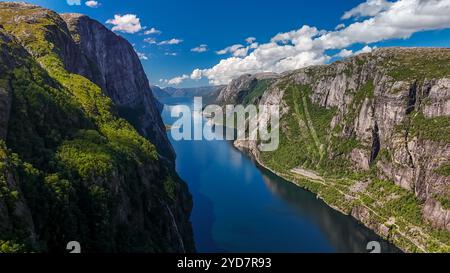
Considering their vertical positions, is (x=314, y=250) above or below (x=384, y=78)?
below

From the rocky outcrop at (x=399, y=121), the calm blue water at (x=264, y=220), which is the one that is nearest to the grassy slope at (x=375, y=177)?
the rocky outcrop at (x=399, y=121)

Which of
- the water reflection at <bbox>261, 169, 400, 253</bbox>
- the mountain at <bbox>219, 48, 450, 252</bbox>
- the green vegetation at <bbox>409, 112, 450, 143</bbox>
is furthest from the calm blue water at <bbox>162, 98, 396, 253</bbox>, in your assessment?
the green vegetation at <bbox>409, 112, 450, 143</bbox>

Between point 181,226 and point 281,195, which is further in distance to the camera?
point 281,195

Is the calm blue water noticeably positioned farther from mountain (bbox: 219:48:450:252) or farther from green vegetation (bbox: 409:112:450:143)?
green vegetation (bbox: 409:112:450:143)

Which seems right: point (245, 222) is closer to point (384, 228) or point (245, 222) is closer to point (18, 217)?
point (384, 228)

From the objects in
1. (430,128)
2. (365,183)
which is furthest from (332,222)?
(430,128)
